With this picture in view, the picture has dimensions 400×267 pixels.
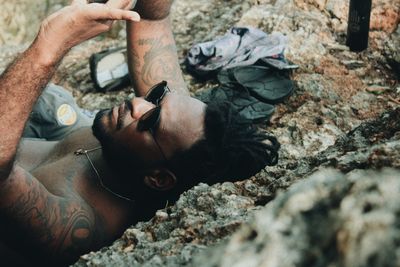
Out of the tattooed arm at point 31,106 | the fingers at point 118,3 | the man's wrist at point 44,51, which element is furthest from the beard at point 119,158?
the fingers at point 118,3

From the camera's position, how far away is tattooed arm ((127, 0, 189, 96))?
146 inches

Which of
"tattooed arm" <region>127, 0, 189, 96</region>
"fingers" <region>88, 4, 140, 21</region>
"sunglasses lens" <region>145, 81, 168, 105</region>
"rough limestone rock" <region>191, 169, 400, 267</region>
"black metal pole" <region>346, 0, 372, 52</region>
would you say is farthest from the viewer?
"black metal pole" <region>346, 0, 372, 52</region>

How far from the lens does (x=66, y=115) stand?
3600 millimetres

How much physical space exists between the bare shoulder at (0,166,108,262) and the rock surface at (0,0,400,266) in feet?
1.60

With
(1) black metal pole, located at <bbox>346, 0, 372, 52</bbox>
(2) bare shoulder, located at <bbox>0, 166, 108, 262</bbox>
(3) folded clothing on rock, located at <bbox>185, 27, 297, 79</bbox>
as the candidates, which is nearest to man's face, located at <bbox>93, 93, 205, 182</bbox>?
(2) bare shoulder, located at <bbox>0, 166, 108, 262</bbox>

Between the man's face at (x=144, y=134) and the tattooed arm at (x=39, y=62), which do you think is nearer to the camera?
the tattooed arm at (x=39, y=62)

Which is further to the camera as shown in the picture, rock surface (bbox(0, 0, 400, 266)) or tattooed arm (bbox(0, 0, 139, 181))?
tattooed arm (bbox(0, 0, 139, 181))

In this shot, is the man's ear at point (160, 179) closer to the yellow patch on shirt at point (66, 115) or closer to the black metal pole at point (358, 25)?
the yellow patch on shirt at point (66, 115)

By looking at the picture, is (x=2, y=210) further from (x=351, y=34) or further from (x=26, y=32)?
(x=26, y=32)

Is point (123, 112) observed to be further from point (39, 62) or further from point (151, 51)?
point (151, 51)

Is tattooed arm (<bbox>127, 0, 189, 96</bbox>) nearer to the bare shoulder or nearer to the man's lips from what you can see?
the man's lips

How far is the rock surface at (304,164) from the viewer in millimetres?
869

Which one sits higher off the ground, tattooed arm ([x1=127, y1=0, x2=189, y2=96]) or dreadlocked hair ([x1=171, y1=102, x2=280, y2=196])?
tattooed arm ([x1=127, y1=0, x2=189, y2=96])

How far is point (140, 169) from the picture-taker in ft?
9.29
